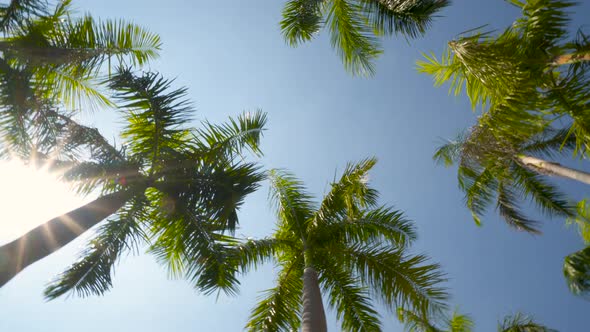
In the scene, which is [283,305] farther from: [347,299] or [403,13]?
[403,13]

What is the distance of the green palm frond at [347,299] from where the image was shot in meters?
9.34

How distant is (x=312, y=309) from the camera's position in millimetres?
8492

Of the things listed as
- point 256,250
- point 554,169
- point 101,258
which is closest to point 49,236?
point 101,258

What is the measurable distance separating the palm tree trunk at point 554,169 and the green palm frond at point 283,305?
22.4 feet

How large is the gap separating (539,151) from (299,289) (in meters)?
8.66

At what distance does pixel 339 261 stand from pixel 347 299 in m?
0.95

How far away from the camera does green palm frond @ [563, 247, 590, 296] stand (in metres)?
8.43

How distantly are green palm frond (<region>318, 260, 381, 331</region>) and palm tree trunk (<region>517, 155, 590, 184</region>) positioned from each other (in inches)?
220

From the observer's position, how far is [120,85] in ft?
24.2

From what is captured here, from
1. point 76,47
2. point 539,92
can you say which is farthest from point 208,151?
point 539,92

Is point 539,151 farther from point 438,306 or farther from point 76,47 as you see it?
point 76,47

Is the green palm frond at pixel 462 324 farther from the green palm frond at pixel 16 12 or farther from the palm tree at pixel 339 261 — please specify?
the green palm frond at pixel 16 12

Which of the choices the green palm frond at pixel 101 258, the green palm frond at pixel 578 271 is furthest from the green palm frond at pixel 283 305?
the green palm frond at pixel 578 271

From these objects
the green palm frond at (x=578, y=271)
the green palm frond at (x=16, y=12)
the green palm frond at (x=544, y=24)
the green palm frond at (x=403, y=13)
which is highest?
the green palm frond at (x=403, y=13)
